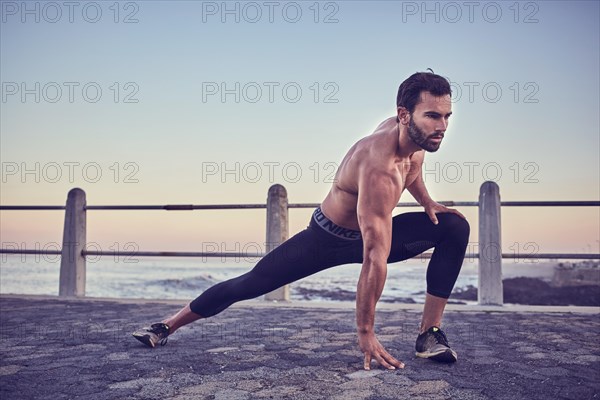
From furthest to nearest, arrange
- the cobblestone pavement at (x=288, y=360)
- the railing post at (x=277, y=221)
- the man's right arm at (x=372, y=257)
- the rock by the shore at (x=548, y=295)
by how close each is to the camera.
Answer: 1. the rock by the shore at (x=548, y=295)
2. the railing post at (x=277, y=221)
3. the man's right arm at (x=372, y=257)
4. the cobblestone pavement at (x=288, y=360)

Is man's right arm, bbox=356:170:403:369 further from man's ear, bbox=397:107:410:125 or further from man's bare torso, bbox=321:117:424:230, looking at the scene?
man's ear, bbox=397:107:410:125

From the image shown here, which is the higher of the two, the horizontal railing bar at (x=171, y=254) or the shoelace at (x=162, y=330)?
the horizontal railing bar at (x=171, y=254)

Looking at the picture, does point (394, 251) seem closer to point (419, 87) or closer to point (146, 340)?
point (419, 87)

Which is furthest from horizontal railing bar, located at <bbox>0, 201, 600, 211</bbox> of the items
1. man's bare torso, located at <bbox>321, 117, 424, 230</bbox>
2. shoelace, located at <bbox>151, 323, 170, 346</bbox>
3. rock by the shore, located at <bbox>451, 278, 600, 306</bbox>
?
rock by the shore, located at <bbox>451, 278, 600, 306</bbox>

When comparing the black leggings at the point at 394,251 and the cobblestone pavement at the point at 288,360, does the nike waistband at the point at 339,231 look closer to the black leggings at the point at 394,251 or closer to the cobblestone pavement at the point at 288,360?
the black leggings at the point at 394,251

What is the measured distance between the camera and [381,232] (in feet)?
8.41

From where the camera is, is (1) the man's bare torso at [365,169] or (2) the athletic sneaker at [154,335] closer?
(1) the man's bare torso at [365,169]

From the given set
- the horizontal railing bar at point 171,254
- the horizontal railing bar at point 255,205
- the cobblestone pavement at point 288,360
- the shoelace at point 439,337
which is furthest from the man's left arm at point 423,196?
the horizontal railing bar at point 171,254

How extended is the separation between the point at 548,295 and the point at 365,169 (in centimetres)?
1983

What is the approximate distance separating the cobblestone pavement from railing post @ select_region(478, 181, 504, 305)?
92cm

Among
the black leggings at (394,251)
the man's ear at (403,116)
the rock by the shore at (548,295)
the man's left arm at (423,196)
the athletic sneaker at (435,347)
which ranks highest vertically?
the man's ear at (403,116)

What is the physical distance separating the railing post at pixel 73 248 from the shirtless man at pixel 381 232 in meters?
3.82

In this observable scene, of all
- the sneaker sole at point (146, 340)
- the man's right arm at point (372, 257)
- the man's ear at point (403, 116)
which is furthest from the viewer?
the sneaker sole at point (146, 340)

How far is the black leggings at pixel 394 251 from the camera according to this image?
122 inches
